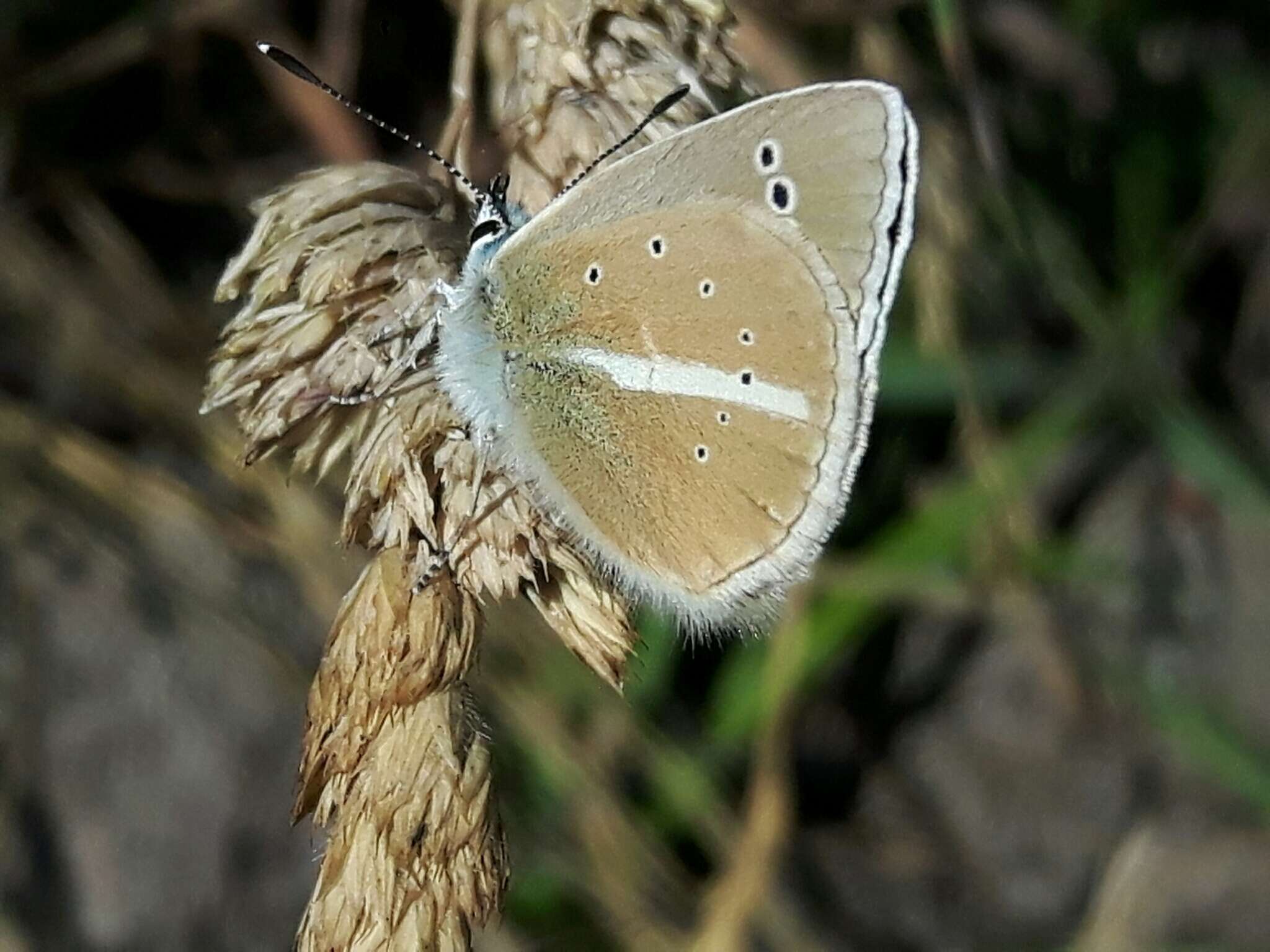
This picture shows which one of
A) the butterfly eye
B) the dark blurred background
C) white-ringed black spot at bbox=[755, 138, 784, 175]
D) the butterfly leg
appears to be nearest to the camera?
the butterfly leg

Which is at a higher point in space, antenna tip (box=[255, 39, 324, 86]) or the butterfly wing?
antenna tip (box=[255, 39, 324, 86])

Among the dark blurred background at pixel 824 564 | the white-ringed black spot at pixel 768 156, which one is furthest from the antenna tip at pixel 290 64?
the dark blurred background at pixel 824 564

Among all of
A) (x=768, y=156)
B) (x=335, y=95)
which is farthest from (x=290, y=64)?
(x=768, y=156)

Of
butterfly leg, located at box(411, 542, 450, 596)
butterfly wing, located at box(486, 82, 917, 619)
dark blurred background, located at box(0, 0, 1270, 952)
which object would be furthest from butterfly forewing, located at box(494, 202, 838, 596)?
dark blurred background, located at box(0, 0, 1270, 952)

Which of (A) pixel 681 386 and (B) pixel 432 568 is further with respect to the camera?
(A) pixel 681 386

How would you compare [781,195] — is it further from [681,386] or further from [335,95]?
[335,95]

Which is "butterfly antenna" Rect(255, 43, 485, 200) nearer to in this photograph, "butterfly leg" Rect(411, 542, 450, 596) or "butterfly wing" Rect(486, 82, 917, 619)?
"butterfly wing" Rect(486, 82, 917, 619)

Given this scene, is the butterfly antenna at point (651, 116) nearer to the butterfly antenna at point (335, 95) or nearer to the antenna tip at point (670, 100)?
the antenna tip at point (670, 100)
